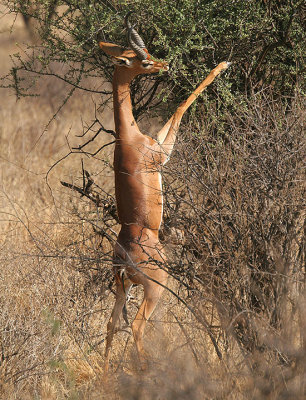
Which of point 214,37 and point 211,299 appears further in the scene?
point 214,37

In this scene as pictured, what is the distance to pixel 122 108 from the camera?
5258 mm

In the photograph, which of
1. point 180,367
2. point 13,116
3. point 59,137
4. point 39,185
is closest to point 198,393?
point 180,367

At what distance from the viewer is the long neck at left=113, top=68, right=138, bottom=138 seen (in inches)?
205

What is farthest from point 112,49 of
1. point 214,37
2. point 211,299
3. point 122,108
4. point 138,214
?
point 211,299

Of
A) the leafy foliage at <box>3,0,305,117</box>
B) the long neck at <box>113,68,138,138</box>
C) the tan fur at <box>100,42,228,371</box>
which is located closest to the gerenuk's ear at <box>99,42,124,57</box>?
the long neck at <box>113,68,138,138</box>

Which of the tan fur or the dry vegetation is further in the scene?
the tan fur

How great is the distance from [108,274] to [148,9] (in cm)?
233

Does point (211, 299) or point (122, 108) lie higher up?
point (122, 108)

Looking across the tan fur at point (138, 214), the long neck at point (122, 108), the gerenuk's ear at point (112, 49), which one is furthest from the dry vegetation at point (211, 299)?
the gerenuk's ear at point (112, 49)

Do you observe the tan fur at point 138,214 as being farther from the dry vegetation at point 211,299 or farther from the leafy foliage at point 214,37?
the leafy foliage at point 214,37

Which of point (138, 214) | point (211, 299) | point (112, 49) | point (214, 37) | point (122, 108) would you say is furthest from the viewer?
point (214, 37)

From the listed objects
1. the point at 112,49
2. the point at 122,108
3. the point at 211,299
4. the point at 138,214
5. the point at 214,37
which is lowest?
the point at 211,299

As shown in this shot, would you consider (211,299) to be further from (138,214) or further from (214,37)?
(214,37)

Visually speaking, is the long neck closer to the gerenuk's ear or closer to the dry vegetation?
the gerenuk's ear
